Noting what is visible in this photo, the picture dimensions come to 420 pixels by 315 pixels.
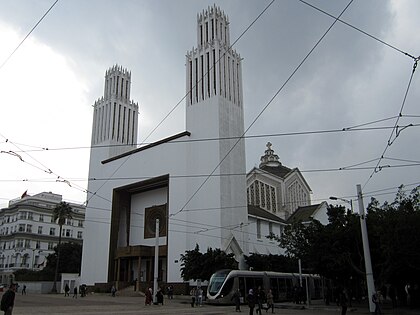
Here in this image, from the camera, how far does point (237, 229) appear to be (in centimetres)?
4225

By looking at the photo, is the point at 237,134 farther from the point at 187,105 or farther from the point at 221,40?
the point at 221,40

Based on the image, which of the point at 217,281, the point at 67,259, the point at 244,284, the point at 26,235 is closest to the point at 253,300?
the point at 217,281

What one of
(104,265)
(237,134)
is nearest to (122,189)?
(104,265)

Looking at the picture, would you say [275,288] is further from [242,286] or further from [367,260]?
[367,260]

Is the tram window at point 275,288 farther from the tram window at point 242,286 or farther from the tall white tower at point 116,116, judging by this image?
the tall white tower at point 116,116


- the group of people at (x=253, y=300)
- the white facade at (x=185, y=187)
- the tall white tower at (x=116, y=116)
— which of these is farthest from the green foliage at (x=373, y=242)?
the tall white tower at (x=116, y=116)

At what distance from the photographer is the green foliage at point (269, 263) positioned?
41.3 meters

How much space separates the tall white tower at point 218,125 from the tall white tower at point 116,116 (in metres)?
14.1

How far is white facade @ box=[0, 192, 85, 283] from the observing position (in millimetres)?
69125

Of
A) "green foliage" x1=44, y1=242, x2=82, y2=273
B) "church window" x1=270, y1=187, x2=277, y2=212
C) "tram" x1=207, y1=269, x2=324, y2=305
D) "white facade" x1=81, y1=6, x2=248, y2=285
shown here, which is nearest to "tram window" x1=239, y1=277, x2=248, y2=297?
"tram" x1=207, y1=269, x2=324, y2=305

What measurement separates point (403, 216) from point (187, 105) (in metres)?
31.0

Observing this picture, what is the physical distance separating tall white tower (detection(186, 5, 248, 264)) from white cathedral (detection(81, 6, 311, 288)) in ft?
0.34

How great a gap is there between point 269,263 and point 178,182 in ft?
40.6

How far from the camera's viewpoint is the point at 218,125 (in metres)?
43.3
